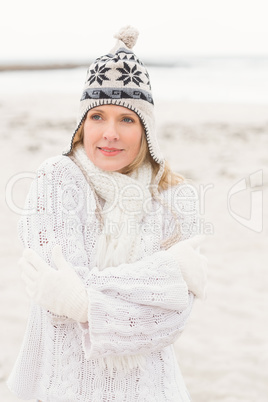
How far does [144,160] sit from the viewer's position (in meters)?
2.02

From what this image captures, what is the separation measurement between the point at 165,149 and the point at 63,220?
310 inches

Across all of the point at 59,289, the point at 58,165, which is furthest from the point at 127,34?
the point at 59,289

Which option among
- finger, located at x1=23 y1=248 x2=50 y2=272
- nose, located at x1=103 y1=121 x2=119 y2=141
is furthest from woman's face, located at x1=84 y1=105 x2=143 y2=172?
finger, located at x1=23 y1=248 x2=50 y2=272

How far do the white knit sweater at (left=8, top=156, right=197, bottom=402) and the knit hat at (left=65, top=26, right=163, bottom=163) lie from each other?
247 millimetres

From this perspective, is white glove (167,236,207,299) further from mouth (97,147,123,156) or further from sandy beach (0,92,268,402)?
mouth (97,147,123,156)

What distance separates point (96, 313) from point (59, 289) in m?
0.14

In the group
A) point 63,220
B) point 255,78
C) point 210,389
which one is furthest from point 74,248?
point 255,78

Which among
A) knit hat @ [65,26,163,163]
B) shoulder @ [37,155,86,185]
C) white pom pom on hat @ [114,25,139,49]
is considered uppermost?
white pom pom on hat @ [114,25,139,49]

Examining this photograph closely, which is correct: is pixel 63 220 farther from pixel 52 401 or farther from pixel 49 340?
pixel 52 401

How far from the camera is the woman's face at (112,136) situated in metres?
1.84

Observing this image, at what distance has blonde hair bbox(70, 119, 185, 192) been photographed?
1948 mm

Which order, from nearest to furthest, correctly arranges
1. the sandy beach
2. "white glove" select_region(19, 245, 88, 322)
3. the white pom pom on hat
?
"white glove" select_region(19, 245, 88, 322) < the white pom pom on hat < the sandy beach

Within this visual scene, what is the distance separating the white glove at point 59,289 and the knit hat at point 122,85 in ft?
1.88

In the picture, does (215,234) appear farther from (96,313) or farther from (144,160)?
(96,313)
